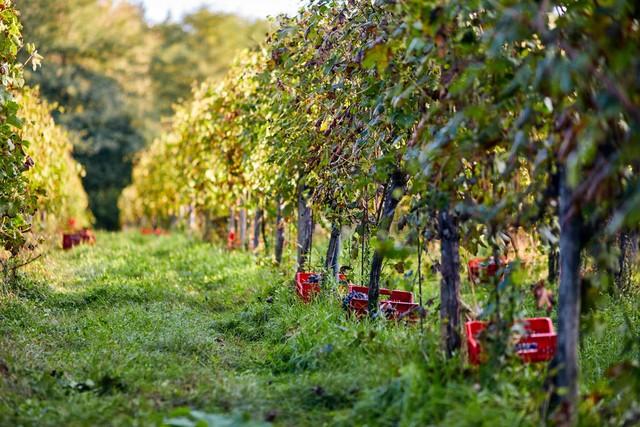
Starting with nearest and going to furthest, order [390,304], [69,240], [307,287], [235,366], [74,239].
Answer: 1. [235,366]
2. [390,304]
3. [307,287]
4. [69,240]
5. [74,239]

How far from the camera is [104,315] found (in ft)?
22.6

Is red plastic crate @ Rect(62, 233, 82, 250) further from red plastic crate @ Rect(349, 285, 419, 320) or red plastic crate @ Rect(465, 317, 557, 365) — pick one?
red plastic crate @ Rect(465, 317, 557, 365)

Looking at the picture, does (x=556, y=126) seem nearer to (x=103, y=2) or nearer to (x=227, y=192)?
(x=227, y=192)

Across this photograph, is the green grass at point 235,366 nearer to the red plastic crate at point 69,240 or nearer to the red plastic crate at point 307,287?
the red plastic crate at point 307,287

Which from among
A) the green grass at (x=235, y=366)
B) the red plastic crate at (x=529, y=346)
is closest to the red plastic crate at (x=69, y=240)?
the green grass at (x=235, y=366)

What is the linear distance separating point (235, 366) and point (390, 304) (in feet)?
4.14

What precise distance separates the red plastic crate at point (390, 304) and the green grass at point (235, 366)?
0.17 meters

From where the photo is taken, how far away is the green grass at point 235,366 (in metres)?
4.00

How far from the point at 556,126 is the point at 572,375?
115 centimetres

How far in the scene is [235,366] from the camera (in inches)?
213

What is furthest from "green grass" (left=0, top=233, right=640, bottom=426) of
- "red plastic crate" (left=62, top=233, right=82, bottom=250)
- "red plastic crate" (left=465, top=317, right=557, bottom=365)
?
"red plastic crate" (left=62, top=233, right=82, bottom=250)

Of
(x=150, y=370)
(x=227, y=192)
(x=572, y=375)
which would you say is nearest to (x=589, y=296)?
(x=572, y=375)

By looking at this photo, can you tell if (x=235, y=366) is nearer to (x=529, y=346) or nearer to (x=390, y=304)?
(x=390, y=304)

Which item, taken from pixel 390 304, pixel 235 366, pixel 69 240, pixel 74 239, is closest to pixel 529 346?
pixel 390 304
